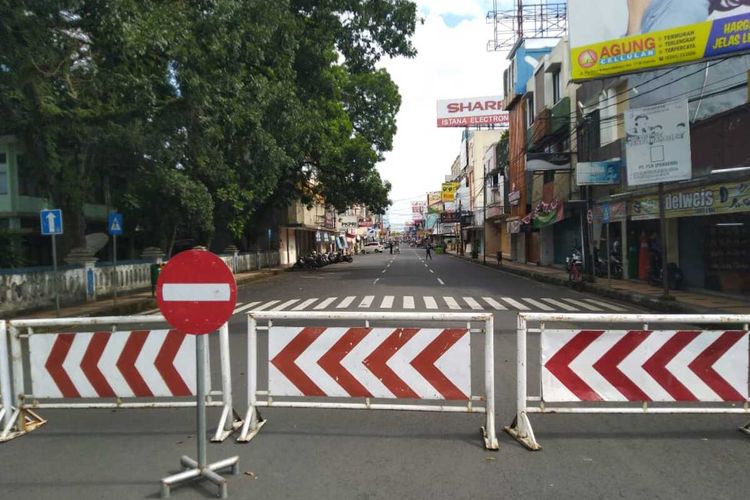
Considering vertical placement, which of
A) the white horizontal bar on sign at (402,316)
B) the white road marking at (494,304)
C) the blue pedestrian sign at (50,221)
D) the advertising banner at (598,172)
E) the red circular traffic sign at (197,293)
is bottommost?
the white road marking at (494,304)

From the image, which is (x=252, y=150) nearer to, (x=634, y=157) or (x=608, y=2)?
(x=634, y=157)

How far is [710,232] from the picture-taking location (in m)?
15.6

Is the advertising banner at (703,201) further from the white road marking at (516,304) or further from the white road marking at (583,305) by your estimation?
the white road marking at (516,304)

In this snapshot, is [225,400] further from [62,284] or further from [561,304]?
[62,284]

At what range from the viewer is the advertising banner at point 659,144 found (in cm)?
1348

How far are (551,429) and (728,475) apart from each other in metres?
1.37

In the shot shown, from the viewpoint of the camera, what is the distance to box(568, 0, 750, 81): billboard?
49.1ft

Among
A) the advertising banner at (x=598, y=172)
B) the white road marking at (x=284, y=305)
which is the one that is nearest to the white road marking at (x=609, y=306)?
the advertising banner at (x=598, y=172)

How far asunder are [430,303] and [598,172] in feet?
27.6

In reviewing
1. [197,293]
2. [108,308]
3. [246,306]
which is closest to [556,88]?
[246,306]

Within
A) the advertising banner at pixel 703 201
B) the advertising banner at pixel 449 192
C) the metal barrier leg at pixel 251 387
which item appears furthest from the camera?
the advertising banner at pixel 449 192

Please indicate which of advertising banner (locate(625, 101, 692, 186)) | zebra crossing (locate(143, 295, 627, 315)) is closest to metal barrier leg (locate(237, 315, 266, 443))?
zebra crossing (locate(143, 295, 627, 315))

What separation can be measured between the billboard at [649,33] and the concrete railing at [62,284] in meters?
12.7

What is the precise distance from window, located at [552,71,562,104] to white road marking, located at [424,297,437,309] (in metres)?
16.5
